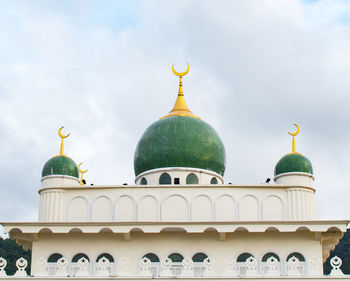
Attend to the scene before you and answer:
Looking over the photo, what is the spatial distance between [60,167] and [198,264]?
5.74 meters

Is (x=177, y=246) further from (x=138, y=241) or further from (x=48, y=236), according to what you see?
(x=48, y=236)

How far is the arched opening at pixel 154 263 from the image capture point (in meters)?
19.9

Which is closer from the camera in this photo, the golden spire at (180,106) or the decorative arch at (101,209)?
the decorative arch at (101,209)

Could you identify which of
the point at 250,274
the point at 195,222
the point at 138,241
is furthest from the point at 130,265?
the point at 250,274

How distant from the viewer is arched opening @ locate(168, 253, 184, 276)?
65.0 feet

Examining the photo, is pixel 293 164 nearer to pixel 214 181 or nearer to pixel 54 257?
pixel 214 181

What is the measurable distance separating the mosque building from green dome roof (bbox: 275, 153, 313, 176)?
35mm

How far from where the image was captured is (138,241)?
20422mm

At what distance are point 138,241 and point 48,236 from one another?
8.83ft

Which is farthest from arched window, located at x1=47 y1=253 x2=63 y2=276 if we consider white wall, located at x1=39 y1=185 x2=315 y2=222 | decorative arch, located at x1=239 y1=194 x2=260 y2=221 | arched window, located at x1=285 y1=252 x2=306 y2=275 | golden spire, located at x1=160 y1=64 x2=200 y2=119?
golden spire, located at x1=160 y1=64 x2=200 y2=119

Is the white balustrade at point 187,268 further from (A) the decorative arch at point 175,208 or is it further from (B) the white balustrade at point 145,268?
(A) the decorative arch at point 175,208

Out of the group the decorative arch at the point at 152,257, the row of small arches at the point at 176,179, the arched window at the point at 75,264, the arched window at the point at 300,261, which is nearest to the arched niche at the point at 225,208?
the row of small arches at the point at 176,179

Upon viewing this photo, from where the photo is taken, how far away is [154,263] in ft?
65.9

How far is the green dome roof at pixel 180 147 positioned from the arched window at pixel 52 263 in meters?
5.08
